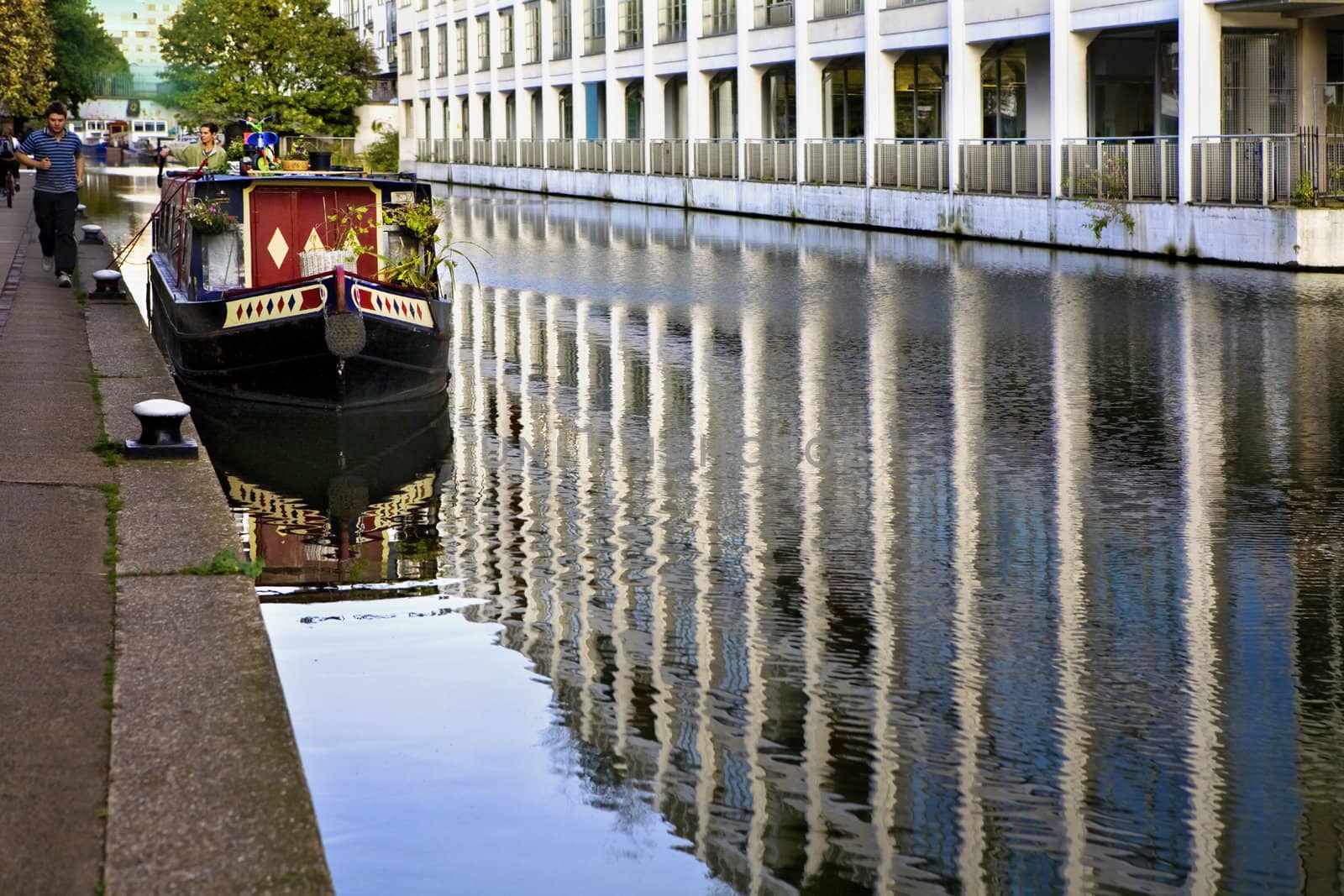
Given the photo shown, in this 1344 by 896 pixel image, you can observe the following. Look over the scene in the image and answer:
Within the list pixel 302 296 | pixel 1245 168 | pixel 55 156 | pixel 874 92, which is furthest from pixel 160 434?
pixel 874 92

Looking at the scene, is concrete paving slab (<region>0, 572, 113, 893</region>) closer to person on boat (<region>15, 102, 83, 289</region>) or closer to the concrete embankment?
the concrete embankment

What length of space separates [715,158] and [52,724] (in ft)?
139

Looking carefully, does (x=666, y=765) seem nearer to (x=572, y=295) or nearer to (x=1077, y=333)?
(x=1077, y=333)

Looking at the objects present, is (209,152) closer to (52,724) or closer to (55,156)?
(55,156)

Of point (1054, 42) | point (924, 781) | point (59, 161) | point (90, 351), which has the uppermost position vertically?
point (1054, 42)

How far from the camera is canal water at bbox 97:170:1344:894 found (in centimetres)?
509

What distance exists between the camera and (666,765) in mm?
5668

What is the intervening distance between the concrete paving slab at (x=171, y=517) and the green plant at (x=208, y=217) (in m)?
6.13

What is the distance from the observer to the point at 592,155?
5772 cm

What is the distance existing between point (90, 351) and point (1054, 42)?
20.0m

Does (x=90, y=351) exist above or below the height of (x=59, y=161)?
below

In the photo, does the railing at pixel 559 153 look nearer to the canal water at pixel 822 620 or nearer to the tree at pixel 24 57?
the tree at pixel 24 57

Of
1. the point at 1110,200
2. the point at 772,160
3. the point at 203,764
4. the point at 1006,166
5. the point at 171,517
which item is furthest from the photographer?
the point at 772,160

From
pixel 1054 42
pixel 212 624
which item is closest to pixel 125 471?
pixel 212 624
